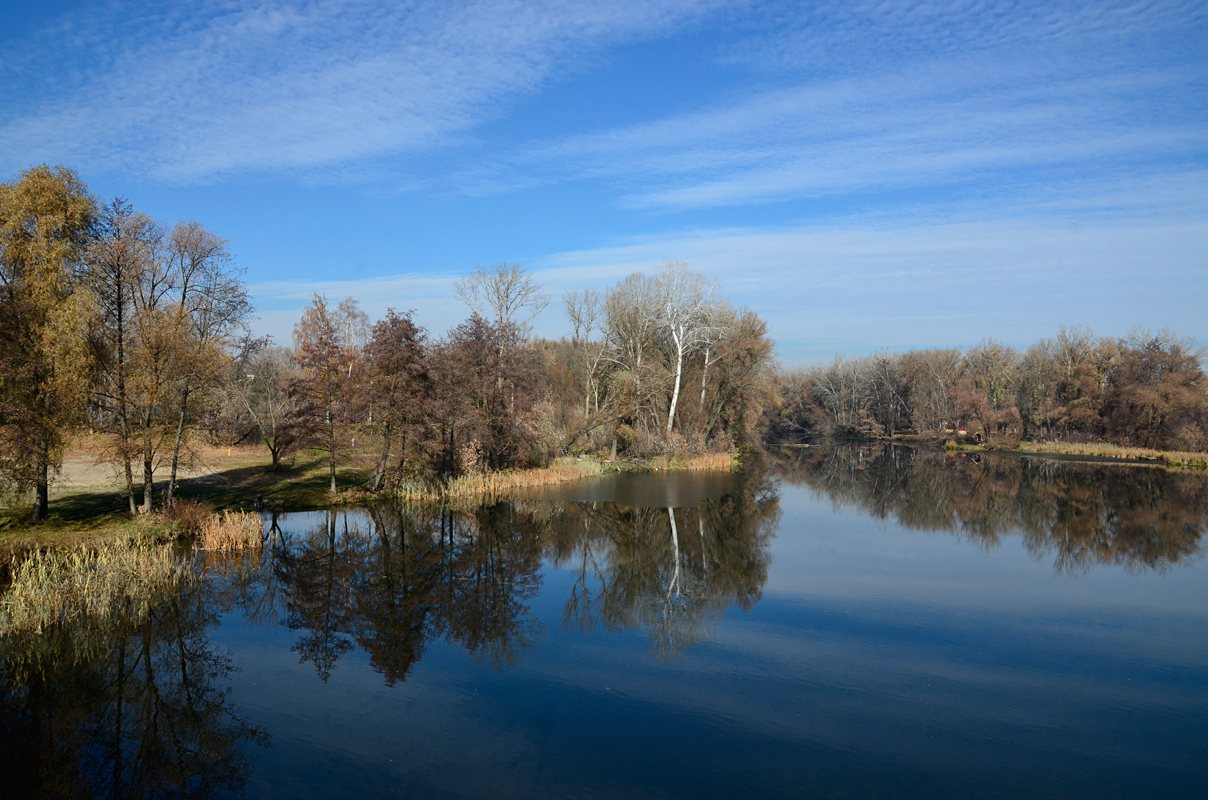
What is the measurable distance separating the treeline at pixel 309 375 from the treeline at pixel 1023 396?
22.4 meters

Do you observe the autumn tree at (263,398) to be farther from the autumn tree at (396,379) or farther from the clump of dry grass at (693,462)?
the clump of dry grass at (693,462)

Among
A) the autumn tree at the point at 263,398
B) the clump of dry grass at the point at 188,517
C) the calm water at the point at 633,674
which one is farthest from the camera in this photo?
the autumn tree at the point at 263,398

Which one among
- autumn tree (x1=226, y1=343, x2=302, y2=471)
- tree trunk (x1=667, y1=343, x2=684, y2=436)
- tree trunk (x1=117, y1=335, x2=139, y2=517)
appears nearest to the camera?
tree trunk (x1=117, y1=335, x2=139, y2=517)

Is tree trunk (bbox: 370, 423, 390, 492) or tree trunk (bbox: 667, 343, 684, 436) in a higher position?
tree trunk (bbox: 667, 343, 684, 436)

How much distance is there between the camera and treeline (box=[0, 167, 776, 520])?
1503 cm

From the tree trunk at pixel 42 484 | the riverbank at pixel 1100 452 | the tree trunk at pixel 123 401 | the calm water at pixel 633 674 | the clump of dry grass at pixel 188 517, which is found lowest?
the calm water at pixel 633 674

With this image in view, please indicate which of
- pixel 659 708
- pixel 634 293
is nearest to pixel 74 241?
pixel 659 708

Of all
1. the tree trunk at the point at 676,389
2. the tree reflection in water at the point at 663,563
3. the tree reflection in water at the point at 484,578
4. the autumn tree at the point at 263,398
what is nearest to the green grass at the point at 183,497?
the autumn tree at the point at 263,398

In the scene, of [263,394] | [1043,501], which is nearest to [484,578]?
[1043,501]

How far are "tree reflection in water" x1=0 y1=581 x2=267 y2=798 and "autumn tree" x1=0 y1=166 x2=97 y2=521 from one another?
560 centimetres

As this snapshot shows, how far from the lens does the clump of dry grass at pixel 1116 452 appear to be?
38656mm

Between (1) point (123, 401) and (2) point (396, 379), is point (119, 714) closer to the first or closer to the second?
(1) point (123, 401)

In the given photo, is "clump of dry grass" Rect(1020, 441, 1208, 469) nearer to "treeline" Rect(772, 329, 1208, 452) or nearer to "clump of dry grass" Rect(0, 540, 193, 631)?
"treeline" Rect(772, 329, 1208, 452)

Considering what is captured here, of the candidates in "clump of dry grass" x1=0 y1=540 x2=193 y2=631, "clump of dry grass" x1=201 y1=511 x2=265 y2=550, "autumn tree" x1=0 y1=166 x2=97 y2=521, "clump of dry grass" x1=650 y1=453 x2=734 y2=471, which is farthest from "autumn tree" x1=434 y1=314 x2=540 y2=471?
"clump of dry grass" x1=0 y1=540 x2=193 y2=631
